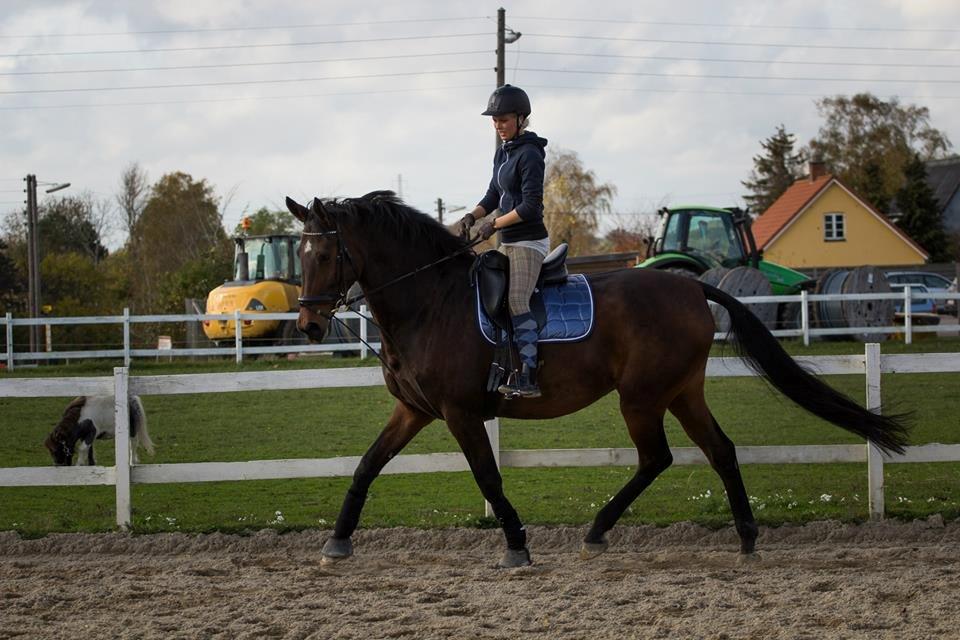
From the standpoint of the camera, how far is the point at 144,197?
5931 cm

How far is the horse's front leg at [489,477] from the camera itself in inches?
257

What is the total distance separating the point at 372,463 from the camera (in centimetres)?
690

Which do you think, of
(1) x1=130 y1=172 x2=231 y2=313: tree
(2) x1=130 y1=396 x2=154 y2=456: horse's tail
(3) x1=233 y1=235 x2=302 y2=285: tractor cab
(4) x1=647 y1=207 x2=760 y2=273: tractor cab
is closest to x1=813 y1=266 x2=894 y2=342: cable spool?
(4) x1=647 y1=207 x2=760 y2=273: tractor cab

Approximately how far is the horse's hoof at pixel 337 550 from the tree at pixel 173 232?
43644 mm

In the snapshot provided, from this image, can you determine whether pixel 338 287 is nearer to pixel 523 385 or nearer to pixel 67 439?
pixel 523 385

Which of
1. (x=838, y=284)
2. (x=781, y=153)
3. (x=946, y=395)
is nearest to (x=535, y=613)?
(x=946, y=395)

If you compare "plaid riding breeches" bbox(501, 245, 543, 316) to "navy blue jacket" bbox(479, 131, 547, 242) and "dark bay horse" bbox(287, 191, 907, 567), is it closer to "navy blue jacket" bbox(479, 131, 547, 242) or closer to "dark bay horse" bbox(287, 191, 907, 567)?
"navy blue jacket" bbox(479, 131, 547, 242)

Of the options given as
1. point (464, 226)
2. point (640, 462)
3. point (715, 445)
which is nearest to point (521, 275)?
point (464, 226)

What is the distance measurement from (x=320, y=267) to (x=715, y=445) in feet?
9.44

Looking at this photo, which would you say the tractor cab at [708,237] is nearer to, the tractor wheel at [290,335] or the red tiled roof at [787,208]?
the tractor wheel at [290,335]

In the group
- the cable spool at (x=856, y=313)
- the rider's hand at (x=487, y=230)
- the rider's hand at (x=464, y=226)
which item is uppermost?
the rider's hand at (x=464, y=226)

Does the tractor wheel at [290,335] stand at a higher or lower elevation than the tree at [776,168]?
lower

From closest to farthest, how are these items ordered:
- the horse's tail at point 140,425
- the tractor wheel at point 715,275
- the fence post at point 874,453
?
the fence post at point 874,453 → the horse's tail at point 140,425 → the tractor wheel at point 715,275

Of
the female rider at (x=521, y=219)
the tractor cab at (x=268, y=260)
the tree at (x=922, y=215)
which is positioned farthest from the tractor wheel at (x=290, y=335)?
the tree at (x=922, y=215)
